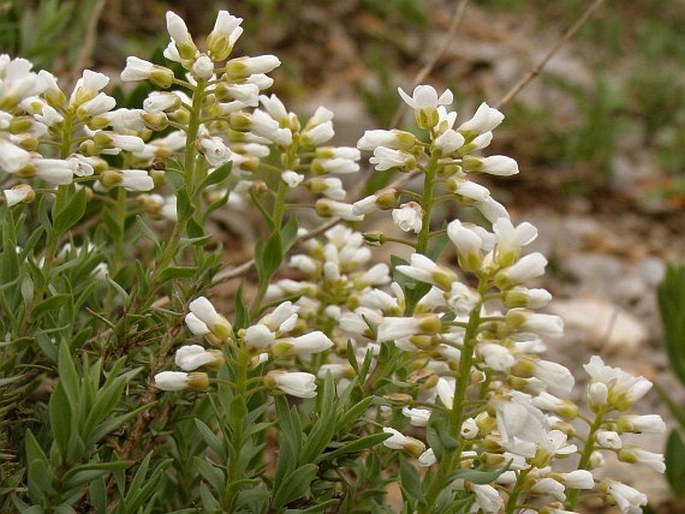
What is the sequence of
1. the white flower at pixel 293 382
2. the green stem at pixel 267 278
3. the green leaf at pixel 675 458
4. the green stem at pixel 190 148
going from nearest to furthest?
the white flower at pixel 293 382
the green stem at pixel 190 148
the green stem at pixel 267 278
the green leaf at pixel 675 458

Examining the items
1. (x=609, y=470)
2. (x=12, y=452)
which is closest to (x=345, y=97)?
(x=609, y=470)

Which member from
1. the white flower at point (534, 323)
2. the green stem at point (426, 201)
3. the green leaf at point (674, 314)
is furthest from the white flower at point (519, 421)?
the green leaf at point (674, 314)

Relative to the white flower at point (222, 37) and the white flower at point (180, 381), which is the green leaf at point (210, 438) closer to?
the white flower at point (180, 381)

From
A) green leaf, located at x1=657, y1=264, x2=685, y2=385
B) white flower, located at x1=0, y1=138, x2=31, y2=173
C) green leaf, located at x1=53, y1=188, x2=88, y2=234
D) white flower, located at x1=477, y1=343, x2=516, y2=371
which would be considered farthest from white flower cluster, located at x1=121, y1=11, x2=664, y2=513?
green leaf, located at x1=657, y1=264, x2=685, y2=385

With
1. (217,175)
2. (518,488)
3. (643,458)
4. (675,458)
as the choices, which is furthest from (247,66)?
(675,458)

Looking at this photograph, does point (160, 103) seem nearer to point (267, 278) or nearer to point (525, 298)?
point (267, 278)

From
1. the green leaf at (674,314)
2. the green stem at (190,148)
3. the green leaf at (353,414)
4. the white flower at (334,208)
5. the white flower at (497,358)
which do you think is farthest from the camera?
the green leaf at (674,314)

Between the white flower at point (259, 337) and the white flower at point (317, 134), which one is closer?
the white flower at point (259, 337)

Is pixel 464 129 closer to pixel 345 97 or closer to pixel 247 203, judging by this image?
pixel 247 203

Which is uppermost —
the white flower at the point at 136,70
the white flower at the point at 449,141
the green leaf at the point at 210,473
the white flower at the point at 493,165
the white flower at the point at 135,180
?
the white flower at the point at 449,141
